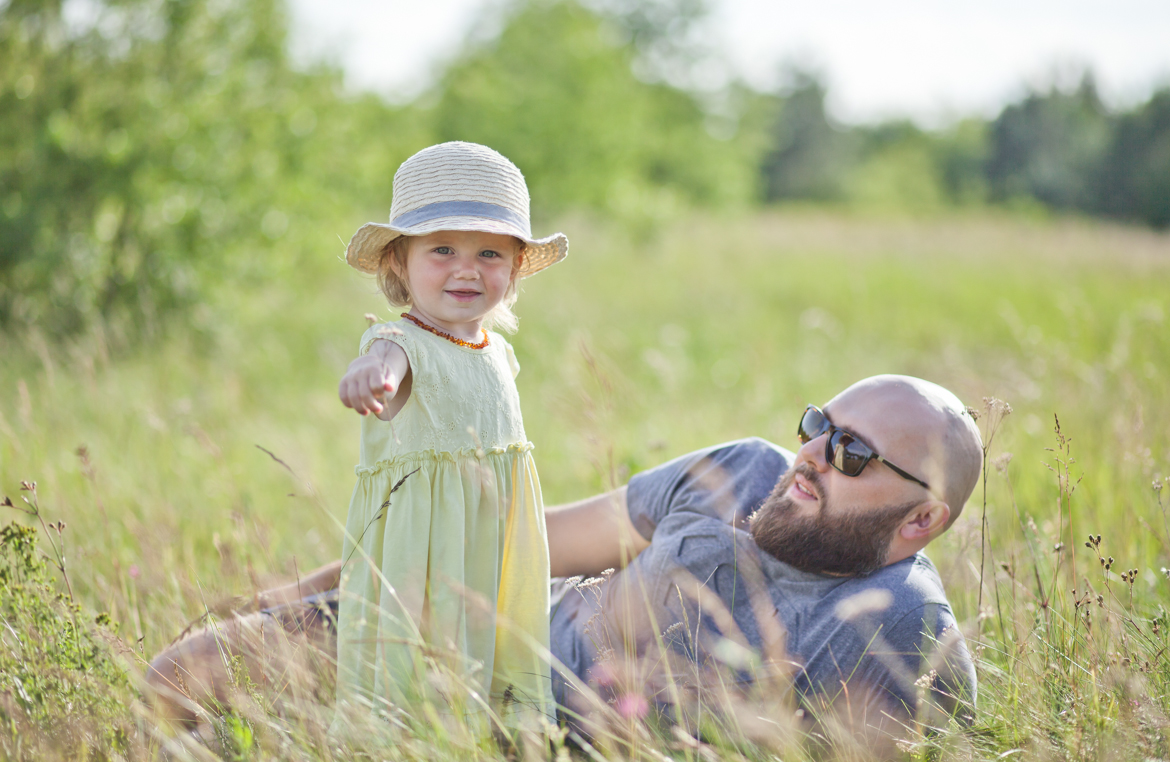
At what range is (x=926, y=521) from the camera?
83.5 inches

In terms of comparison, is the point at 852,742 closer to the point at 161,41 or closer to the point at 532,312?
the point at 532,312

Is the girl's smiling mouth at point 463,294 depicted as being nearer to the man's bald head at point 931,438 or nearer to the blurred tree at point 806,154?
the man's bald head at point 931,438

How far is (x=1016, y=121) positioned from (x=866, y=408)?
5281 centimetres

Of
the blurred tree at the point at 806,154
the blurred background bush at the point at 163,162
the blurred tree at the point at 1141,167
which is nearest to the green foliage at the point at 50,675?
the blurred background bush at the point at 163,162

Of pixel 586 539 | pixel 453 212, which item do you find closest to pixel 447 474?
pixel 453 212

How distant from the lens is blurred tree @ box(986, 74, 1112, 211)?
128 ft

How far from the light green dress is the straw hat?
0.81 feet

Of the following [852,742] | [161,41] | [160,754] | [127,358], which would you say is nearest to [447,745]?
[160,754]

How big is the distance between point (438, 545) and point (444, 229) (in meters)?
0.71

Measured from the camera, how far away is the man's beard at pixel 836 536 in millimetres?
2078

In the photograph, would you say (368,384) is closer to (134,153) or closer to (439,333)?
(439,333)

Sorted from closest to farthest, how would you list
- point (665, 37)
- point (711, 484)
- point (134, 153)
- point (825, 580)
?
point (825, 580), point (711, 484), point (134, 153), point (665, 37)

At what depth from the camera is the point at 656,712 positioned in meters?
2.00

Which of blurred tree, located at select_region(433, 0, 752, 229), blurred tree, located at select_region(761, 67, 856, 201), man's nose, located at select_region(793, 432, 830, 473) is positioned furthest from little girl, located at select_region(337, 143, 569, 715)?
blurred tree, located at select_region(761, 67, 856, 201)
